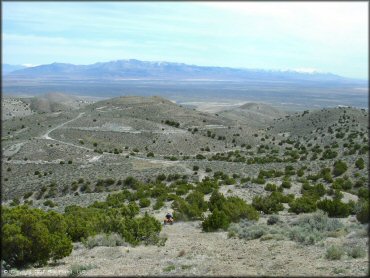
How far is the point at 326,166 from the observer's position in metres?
38.9

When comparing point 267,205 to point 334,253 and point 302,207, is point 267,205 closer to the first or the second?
point 302,207

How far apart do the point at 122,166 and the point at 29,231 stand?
35.6 metres

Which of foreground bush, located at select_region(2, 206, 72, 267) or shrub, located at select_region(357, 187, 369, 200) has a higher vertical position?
foreground bush, located at select_region(2, 206, 72, 267)

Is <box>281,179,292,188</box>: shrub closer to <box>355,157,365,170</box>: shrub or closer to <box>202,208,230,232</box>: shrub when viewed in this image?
<box>355,157,365,170</box>: shrub

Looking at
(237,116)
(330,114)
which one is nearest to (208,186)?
(330,114)

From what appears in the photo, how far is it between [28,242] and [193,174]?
2987 cm

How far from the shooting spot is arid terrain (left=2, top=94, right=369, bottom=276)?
1326 cm

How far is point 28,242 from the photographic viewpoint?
13984 mm

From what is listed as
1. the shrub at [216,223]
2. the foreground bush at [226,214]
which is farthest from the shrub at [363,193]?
the shrub at [216,223]

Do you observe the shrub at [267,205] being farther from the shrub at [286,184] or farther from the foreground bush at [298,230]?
the shrub at [286,184]

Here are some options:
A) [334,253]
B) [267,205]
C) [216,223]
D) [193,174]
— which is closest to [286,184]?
[267,205]

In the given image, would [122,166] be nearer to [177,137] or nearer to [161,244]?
[177,137]

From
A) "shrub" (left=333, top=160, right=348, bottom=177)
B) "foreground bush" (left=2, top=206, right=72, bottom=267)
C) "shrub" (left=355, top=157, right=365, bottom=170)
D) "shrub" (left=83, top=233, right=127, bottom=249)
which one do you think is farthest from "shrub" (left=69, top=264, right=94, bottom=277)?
"shrub" (left=355, top=157, right=365, bottom=170)

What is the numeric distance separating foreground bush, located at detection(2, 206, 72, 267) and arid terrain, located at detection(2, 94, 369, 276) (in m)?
0.46
